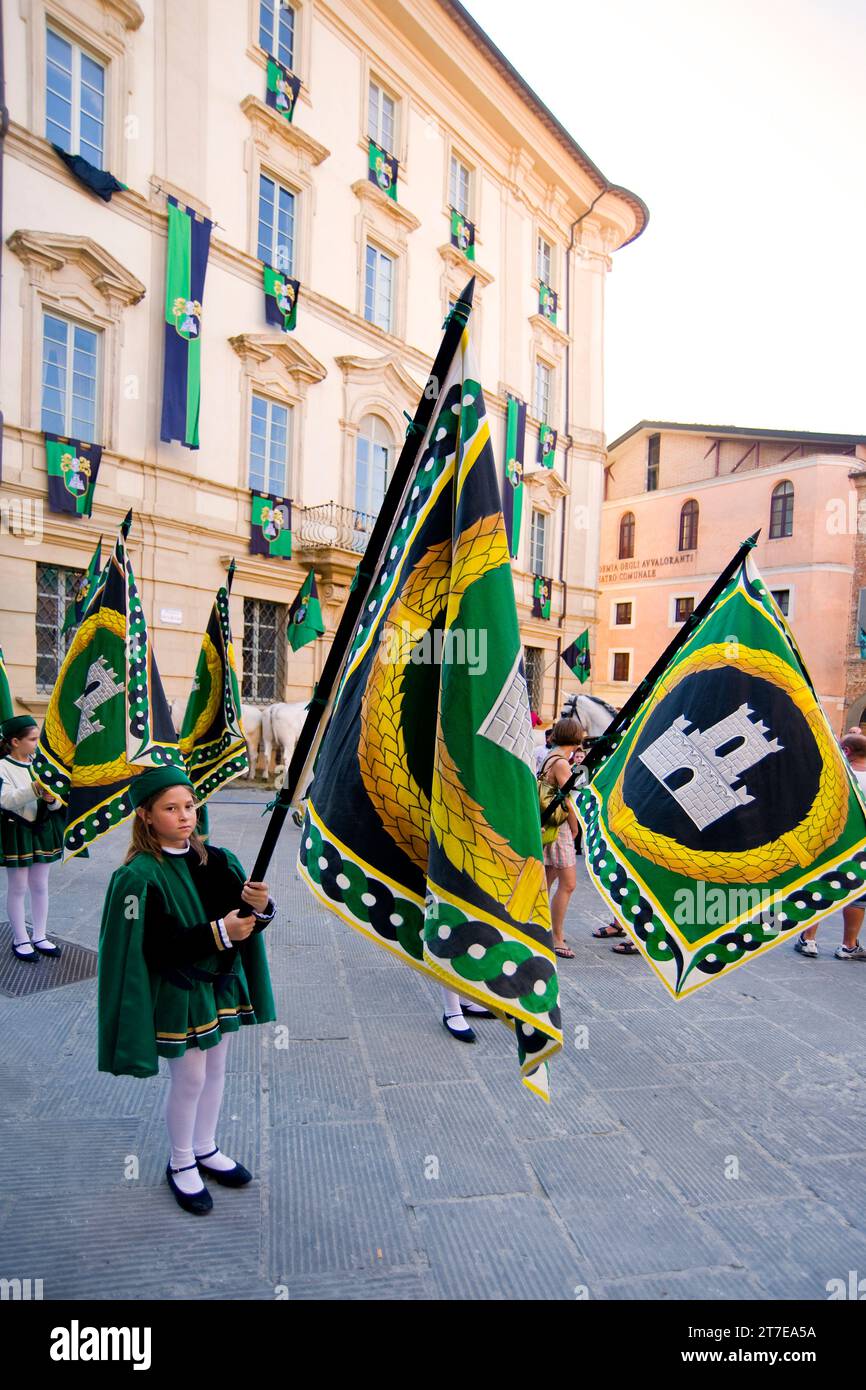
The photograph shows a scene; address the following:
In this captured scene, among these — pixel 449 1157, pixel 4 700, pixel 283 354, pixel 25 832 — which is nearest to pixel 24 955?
pixel 25 832

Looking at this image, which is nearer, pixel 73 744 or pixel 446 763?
pixel 446 763

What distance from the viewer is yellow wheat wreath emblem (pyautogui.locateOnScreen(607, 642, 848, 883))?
13.1ft

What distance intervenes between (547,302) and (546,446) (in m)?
4.44

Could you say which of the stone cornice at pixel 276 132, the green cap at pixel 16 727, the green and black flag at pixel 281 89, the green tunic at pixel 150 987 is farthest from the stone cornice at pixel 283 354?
the green tunic at pixel 150 987

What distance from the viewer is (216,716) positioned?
22.0ft

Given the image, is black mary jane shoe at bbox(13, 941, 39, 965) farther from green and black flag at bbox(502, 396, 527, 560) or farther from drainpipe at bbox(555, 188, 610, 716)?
drainpipe at bbox(555, 188, 610, 716)

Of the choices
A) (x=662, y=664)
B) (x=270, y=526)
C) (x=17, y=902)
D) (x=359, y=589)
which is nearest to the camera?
(x=359, y=589)

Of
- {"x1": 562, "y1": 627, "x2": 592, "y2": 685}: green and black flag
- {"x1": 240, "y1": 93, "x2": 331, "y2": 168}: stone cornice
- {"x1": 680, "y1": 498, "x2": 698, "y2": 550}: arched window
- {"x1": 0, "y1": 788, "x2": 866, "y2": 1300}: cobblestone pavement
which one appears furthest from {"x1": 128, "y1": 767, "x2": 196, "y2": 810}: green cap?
{"x1": 680, "y1": 498, "x2": 698, "y2": 550}: arched window

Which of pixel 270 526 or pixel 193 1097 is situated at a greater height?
pixel 270 526

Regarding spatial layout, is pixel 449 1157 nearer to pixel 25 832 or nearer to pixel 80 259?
pixel 25 832

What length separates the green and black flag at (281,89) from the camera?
600 inches

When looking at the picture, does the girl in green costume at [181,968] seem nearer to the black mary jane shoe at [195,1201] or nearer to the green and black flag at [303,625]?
the black mary jane shoe at [195,1201]

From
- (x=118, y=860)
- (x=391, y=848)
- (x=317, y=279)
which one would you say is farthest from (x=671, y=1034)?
(x=317, y=279)

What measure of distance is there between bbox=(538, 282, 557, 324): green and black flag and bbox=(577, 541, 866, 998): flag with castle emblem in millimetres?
22074
